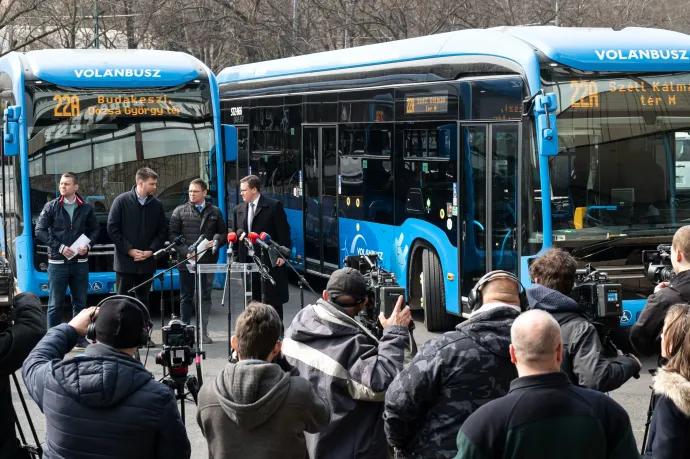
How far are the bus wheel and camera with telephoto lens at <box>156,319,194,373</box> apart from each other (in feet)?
21.9

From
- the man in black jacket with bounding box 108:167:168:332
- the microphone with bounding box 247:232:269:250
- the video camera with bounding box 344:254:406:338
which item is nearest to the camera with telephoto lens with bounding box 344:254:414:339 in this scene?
the video camera with bounding box 344:254:406:338

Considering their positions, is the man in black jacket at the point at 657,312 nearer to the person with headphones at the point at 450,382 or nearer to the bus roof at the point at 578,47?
the person with headphones at the point at 450,382

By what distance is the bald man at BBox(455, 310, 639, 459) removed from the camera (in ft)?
11.9

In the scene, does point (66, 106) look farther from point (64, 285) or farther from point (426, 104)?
point (426, 104)

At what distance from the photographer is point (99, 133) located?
12883 mm

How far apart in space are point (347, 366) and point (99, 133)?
8.69m

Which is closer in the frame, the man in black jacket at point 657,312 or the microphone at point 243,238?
the man in black jacket at point 657,312

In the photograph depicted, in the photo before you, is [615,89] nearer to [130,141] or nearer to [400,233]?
[400,233]

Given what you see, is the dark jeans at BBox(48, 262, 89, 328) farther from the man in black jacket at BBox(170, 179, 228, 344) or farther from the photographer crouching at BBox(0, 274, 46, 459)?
the photographer crouching at BBox(0, 274, 46, 459)

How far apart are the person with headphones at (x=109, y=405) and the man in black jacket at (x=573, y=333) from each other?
1844mm

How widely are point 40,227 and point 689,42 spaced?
6876 mm

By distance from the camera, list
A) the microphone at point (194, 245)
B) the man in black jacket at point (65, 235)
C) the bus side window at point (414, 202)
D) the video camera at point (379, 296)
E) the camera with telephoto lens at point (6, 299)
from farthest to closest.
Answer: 1. the bus side window at point (414, 202)
2. the man in black jacket at point (65, 235)
3. the microphone at point (194, 245)
4. the video camera at point (379, 296)
5. the camera with telephoto lens at point (6, 299)

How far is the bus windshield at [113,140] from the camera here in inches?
495

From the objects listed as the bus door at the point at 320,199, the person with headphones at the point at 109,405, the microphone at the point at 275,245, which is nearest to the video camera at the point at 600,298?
the person with headphones at the point at 109,405
